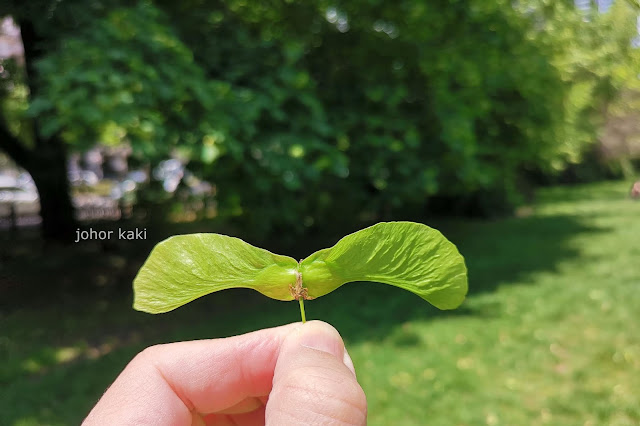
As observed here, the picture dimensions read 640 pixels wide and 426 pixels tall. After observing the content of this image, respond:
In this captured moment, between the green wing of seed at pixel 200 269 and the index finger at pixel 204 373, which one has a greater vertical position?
the green wing of seed at pixel 200 269

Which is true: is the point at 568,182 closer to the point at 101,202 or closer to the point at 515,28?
the point at 515,28

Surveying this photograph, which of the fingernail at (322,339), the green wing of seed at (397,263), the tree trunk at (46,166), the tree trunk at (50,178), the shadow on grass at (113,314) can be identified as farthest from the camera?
the tree trunk at (50,178)

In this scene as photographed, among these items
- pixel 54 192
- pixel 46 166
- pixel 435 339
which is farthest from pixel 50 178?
pixel 435 339

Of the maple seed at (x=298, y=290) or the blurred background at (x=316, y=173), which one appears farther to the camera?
the blurred background at (x=316, y=173)

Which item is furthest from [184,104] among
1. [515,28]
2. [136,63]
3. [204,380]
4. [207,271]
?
[515,28]

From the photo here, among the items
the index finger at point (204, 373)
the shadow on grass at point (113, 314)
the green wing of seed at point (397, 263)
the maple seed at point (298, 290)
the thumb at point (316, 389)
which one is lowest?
the shadow on grass at point (113, 314)

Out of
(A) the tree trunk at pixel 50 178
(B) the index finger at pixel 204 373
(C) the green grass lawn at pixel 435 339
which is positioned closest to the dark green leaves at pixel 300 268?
(B) the index finger at pixel 204 373

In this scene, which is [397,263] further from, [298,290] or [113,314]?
[113,314]

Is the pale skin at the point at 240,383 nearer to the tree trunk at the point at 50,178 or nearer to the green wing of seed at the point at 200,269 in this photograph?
the green wing of seed at the point at 200,269
